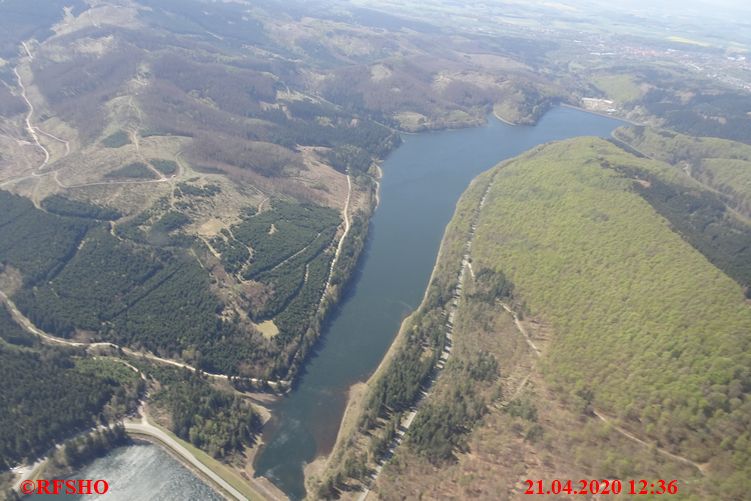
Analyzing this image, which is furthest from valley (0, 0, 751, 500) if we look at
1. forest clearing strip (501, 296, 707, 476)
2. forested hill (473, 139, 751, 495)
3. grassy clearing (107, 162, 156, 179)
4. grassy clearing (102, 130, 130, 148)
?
grassy clearing (102, 130, 130, 148)

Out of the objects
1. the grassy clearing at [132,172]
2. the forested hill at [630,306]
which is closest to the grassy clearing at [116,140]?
the grassy clearing at [132,172]

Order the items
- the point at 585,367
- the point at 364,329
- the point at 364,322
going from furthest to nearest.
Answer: the point at 364,322 → the point at 364,329 → the point at 585,367

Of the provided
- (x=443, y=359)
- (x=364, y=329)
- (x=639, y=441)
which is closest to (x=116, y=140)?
(x=364, y=329)

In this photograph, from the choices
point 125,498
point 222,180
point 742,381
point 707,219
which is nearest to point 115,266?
point 222,180

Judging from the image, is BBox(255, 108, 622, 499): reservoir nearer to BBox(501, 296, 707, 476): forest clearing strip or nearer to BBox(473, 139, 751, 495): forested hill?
BBox(473, 139, 751, 495): forested hill

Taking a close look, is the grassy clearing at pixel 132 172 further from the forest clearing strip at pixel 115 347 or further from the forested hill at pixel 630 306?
the forested hill at pixel 630 306

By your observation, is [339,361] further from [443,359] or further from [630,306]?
[630,306]

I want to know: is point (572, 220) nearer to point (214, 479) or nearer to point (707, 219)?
point (707, 219)

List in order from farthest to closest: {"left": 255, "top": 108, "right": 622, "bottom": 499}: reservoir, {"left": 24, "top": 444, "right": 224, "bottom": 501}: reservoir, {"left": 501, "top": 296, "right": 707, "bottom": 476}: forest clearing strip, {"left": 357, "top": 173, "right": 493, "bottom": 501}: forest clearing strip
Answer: {"left": 255, "top": 108, "right": 622, "bottom": 499}: reservoir < {"left": 357, "top": 173, "right": 493, "bottom": 501}: forest clearing strip < {"left": 24, "top": 444, "right": 224, "bottom": 501}: reservoir < {"left": 501, "top": 296, "right": 707, "bottom": 476}: forest clearing strip

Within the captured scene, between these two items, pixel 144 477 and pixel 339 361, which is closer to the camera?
pixel 144 477
